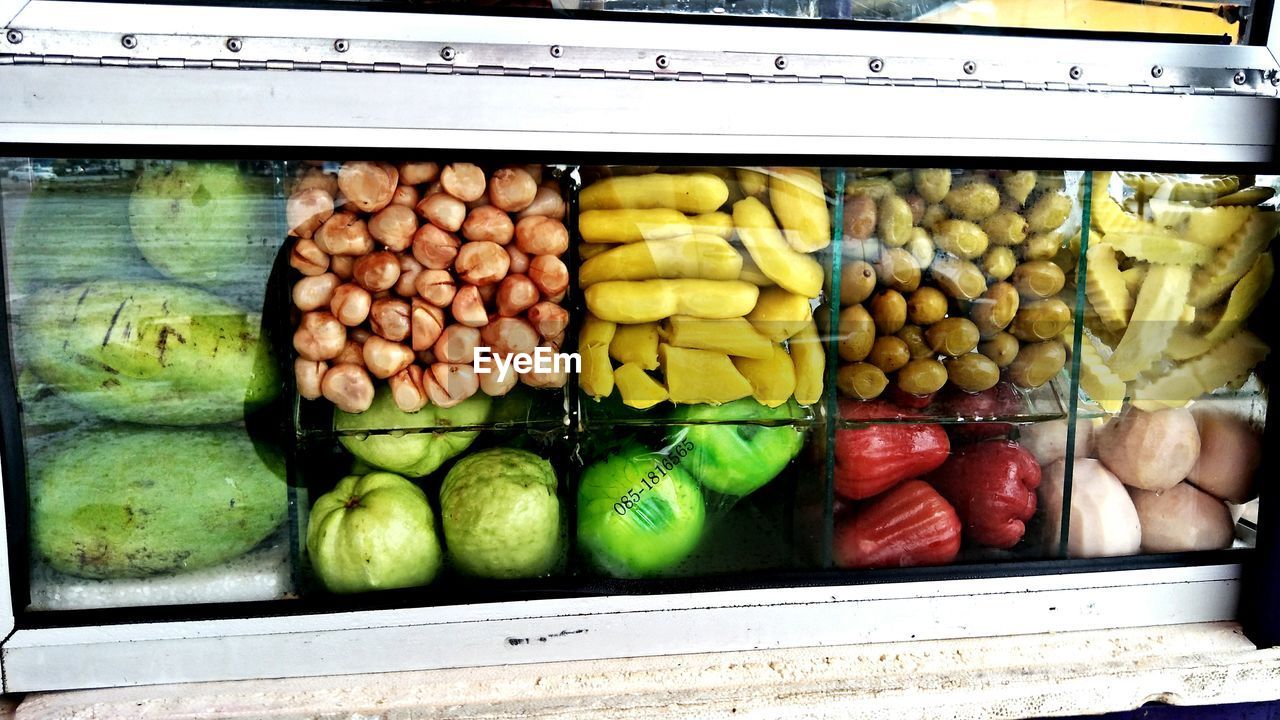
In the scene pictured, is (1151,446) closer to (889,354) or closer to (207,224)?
(889,354)

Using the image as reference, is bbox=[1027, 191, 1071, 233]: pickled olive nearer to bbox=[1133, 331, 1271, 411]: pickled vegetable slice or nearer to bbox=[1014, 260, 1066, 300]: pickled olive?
bbox=[1014, 260, 1066, 300]: pickled olive

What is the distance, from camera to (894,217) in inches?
54.4

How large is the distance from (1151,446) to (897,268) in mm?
626

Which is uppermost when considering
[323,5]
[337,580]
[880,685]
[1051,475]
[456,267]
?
[323,5]

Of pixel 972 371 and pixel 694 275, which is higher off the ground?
pixel 694 275

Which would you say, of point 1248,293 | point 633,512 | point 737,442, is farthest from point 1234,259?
point 633,512

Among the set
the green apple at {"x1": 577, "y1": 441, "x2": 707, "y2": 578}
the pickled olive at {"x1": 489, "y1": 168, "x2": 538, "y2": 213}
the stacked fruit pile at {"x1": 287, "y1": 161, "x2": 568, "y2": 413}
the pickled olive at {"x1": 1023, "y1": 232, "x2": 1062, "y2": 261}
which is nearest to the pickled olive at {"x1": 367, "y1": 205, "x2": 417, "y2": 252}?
the stacked fruit pile at {"x1": 287, "y1": 161, "x2": 568, "y2": 413}

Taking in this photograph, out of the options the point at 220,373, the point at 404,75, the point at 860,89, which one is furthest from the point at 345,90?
the point at 860,89

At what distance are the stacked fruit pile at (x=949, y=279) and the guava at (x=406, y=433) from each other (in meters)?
0.65

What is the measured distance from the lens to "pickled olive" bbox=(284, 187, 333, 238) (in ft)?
4.12

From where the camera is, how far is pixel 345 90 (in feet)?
3.84

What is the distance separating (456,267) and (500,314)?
10 cm

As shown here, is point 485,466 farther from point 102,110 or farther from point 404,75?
point 102,110

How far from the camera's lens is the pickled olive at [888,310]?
141cm
